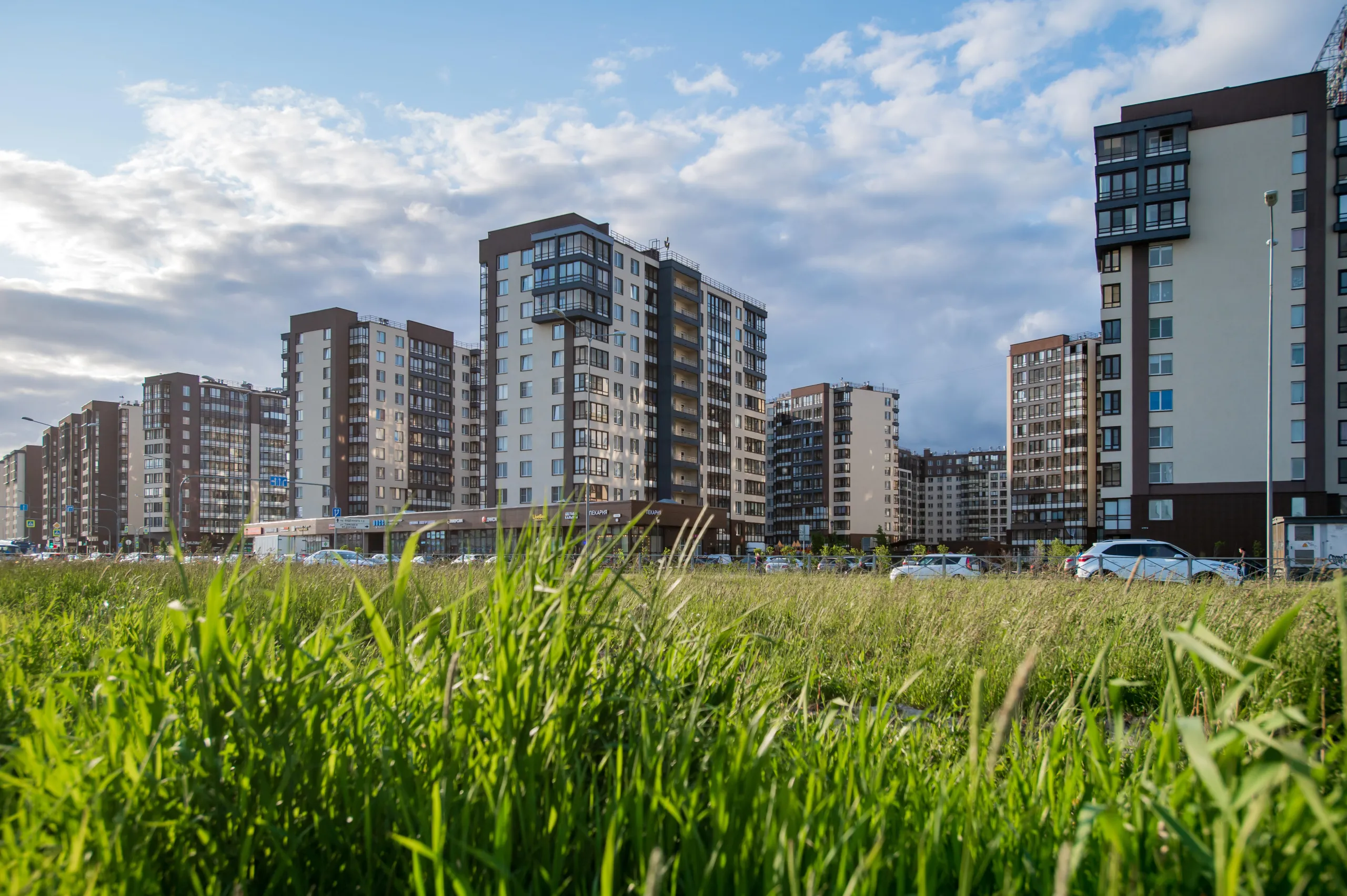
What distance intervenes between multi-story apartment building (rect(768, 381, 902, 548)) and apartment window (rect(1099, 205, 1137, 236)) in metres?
79.5

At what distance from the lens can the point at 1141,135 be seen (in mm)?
53812

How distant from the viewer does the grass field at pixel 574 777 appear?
4.61 feet

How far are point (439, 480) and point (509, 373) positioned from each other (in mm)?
44837

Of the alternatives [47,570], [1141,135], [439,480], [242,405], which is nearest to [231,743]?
[47,570]

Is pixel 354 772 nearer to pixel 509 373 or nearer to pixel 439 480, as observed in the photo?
pixel 509 373

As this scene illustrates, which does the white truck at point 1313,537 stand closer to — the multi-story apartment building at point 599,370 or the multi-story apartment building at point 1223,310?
the multi-story apartment building at point 1223,310

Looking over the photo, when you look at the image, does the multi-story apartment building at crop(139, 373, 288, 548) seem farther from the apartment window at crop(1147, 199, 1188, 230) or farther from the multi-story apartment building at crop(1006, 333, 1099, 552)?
the apartment window at crop(1147, 199, 1188, 230)

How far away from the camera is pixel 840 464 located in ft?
443

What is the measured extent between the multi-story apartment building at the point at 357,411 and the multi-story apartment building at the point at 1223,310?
7898 centimetres

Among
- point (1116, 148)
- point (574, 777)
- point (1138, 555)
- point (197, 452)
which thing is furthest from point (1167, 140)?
point (197, 452)

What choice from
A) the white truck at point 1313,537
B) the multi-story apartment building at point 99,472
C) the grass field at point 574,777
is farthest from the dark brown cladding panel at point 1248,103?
the multi-story apartment building at point 99,472

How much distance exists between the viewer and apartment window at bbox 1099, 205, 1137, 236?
5438 centimetres

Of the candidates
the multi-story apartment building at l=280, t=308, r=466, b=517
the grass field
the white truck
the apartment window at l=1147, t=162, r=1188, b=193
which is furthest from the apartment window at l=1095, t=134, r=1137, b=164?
the multi-story apartment building at l=280, t=308, r=466, b=517

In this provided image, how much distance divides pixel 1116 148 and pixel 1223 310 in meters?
13.0
